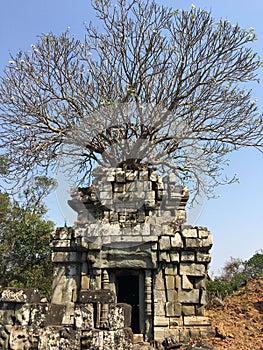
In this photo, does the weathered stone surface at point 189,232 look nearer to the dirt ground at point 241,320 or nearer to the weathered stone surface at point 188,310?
the weathered stone surface at point 188,310

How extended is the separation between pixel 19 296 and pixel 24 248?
11.3m

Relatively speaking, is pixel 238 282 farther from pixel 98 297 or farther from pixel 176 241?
pixel 98 297

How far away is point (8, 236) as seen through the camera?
16594 mm

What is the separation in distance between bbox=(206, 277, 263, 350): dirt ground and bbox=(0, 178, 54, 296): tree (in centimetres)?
839

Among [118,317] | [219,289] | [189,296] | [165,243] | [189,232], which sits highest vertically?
[189,232]

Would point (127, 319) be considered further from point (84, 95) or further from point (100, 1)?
point (100, 1)

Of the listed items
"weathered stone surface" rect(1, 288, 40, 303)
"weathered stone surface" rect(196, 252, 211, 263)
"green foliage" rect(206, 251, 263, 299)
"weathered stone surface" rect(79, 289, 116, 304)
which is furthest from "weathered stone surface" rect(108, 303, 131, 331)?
"green foliage" rect(206, 251, 263, 299)

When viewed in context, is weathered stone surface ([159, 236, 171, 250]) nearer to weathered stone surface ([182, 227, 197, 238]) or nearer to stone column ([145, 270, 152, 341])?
weathered stone surface ([182, 227, 197, 238])

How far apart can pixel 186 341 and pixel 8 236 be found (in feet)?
34.5

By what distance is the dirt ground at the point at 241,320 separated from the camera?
832 centimetres

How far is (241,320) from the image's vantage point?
9.74 m

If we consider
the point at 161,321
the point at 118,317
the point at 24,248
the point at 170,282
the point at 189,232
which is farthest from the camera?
the point at 24,248

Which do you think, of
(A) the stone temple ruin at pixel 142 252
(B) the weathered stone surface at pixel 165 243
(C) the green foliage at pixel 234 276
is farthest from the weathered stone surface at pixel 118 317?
(C) the green foliage at pixel 234 276

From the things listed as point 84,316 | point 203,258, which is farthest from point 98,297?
point 203,258
